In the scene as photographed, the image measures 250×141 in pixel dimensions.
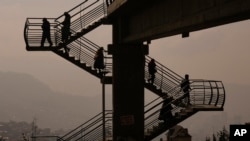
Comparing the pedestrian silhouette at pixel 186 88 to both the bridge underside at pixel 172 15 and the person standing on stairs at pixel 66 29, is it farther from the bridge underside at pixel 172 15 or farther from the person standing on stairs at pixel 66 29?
the person standing on stairs at pixel 66 29

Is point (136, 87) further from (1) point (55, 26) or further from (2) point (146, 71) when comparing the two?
(1) point (55, 26)

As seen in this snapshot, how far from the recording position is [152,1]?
57.8 feet

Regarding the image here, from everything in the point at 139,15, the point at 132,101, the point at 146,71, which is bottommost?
the point at 132,101

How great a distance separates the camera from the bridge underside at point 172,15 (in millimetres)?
11181

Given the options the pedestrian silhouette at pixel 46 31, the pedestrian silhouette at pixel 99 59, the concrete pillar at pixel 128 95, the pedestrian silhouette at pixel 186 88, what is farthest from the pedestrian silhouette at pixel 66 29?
the pedestrian silhouette at pixel 186 88

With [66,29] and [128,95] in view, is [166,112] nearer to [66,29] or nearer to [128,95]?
[128,95]

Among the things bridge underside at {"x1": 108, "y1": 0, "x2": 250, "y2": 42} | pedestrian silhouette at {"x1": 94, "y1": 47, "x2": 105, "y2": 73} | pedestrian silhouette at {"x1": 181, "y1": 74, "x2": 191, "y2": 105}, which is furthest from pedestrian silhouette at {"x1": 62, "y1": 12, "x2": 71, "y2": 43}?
pedestrian silhouette at {"x1": 181, "y1": 74, "x2": 191, "y2": 105}

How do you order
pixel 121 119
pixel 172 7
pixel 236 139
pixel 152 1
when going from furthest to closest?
1. pixel 121 119
2. pixel 152 1
3. pixel 172 7
4. pixel 236 139

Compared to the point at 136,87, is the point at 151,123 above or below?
below

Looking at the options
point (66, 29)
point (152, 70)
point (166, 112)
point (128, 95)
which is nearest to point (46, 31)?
point (66, 29)

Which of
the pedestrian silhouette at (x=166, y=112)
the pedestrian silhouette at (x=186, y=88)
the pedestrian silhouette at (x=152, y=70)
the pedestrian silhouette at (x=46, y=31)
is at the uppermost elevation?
the pedestrian silhouette at (x=46, y=31)

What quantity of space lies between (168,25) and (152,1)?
7.05ft

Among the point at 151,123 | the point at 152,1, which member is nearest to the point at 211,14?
the point at 152,1

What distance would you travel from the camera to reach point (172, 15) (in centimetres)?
1534
